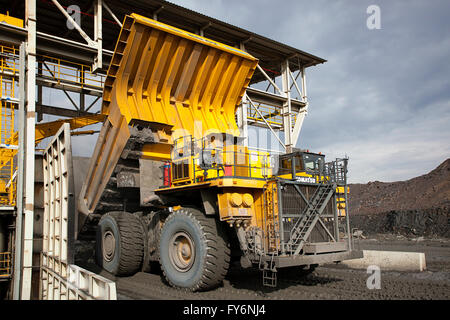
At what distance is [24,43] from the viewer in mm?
9609

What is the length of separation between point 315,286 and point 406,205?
25.6 metres

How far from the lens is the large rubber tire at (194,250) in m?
6.58

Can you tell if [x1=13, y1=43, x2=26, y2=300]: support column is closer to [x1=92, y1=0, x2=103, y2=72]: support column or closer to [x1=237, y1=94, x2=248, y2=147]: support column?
[x1=92, y1=0, x2=103, y2=72]: support column

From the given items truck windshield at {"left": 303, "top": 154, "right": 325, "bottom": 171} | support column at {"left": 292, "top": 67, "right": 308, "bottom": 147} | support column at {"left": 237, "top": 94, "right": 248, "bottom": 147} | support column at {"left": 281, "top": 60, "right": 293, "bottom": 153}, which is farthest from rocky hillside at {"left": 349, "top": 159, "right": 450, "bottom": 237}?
truck windshield at {"left": 303, "top": 154, "right": 325, "bottom": 171}

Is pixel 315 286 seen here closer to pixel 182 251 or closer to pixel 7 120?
pixel 182 251

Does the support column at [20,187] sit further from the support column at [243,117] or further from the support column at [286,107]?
the support column at [286,107]

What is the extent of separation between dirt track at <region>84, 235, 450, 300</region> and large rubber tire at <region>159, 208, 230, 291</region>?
26 cm

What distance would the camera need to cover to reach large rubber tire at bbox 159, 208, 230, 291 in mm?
6578

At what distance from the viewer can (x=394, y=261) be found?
9539 mm

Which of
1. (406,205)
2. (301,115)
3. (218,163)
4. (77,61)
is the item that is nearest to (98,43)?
(77,61)
